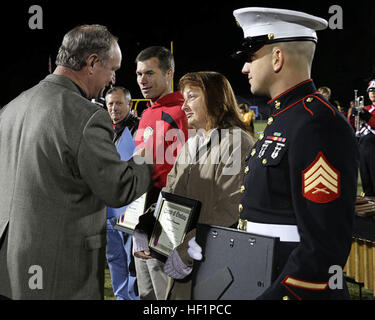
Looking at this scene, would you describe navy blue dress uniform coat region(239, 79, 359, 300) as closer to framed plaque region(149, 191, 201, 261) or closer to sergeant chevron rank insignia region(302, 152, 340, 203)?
sergeant chevron rank insignia region(302, 152, 340, 203)

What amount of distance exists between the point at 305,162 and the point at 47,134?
114 centimetres

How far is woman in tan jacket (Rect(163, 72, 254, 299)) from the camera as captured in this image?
7.32ft

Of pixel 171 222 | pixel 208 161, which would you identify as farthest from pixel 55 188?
pixel 208 161

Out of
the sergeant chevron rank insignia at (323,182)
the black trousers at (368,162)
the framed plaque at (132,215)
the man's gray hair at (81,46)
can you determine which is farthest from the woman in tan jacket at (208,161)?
the black trousers at (368,162)

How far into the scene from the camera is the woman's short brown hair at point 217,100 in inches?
96.7

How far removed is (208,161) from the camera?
2.34 meters

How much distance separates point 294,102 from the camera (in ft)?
5.08

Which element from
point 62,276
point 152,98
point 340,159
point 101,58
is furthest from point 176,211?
point 152,98

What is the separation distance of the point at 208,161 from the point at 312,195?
1.06 meters

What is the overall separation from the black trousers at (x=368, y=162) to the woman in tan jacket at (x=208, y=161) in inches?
226

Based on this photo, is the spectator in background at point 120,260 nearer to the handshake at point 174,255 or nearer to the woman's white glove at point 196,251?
the handshake at point 174,255

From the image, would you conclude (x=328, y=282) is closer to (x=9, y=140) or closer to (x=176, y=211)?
(x=176, y=211)

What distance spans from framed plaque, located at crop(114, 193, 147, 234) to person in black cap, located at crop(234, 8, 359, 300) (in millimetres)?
1218

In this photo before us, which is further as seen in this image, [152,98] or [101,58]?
[152,98]
